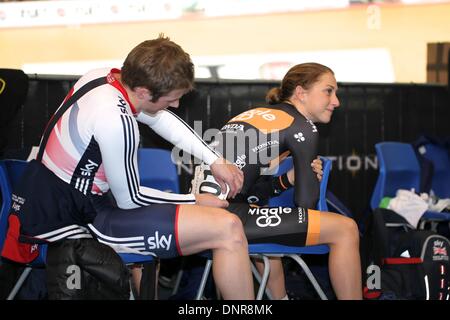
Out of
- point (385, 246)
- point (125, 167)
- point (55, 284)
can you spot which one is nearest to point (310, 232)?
point (125, 167)

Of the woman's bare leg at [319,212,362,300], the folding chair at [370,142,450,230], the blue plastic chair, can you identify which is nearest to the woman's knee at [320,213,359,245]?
the woman's bare leg at [319,212,362,300]

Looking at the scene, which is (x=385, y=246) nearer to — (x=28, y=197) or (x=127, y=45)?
(x=28, y=197)

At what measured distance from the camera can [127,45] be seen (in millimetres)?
5254

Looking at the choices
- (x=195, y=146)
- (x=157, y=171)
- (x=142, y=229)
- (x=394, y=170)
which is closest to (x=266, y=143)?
(x=195, y=146)

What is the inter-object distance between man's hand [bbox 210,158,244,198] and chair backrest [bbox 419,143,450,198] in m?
2.35

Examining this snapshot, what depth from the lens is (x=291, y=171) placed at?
2.97 meters

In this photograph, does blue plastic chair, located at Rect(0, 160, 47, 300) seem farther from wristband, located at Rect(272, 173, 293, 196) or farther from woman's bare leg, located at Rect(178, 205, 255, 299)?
wristband, located at Rect(272, 173, 293, 196)

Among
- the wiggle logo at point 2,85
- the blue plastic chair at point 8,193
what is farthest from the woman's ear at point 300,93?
the wiggle logo at point 2,85

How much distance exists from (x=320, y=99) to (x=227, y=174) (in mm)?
779

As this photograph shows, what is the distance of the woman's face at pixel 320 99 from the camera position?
304cm

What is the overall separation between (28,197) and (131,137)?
16.1 inches

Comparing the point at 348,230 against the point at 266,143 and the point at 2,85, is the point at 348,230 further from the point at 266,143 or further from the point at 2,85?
the point at 2,85

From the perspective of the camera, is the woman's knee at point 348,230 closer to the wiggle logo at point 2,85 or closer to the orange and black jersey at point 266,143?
the orange and black jersey at point 266,143

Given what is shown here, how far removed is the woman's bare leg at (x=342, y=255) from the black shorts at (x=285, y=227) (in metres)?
0.04
